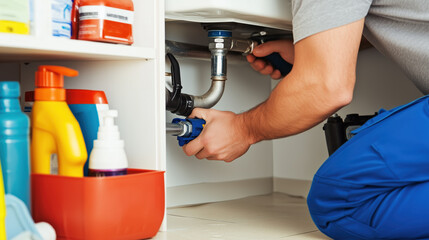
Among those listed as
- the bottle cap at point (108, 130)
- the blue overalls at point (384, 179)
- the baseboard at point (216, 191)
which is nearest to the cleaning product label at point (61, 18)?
the bottle cap at point (108, 130)

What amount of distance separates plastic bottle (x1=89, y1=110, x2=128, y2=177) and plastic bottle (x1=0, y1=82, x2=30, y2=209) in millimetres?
98

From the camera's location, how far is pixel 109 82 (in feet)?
3.44

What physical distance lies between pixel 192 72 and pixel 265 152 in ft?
1.29

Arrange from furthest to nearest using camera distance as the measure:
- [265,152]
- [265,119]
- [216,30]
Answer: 1. [265,152]
2. [216,30]
3. [265,119]

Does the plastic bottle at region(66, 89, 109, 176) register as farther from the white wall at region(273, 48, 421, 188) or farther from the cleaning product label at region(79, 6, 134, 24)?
the white wall at region(273, 48, 421, 188)

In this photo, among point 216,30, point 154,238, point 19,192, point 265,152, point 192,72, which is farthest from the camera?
point 265,152

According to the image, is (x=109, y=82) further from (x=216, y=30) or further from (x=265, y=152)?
(x=265, y=152)

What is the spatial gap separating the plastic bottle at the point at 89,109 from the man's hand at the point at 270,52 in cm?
50

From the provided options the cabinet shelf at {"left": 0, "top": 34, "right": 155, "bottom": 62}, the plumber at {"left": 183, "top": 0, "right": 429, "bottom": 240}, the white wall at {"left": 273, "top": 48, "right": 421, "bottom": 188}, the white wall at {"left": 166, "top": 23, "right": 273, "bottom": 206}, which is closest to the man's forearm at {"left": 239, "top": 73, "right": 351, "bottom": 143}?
the plumber at {"left": 183, "top": 0, "right": 429, "bottom": 240}

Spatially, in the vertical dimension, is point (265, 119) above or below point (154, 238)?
above

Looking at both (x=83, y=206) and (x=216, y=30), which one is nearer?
(x=83, y=206)

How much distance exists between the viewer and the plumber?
34.6 inches

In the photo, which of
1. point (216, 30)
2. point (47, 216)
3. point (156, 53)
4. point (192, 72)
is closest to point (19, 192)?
point (47, 216)

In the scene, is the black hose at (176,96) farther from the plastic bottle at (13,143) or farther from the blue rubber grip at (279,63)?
the plastic bottle at (13,143)
